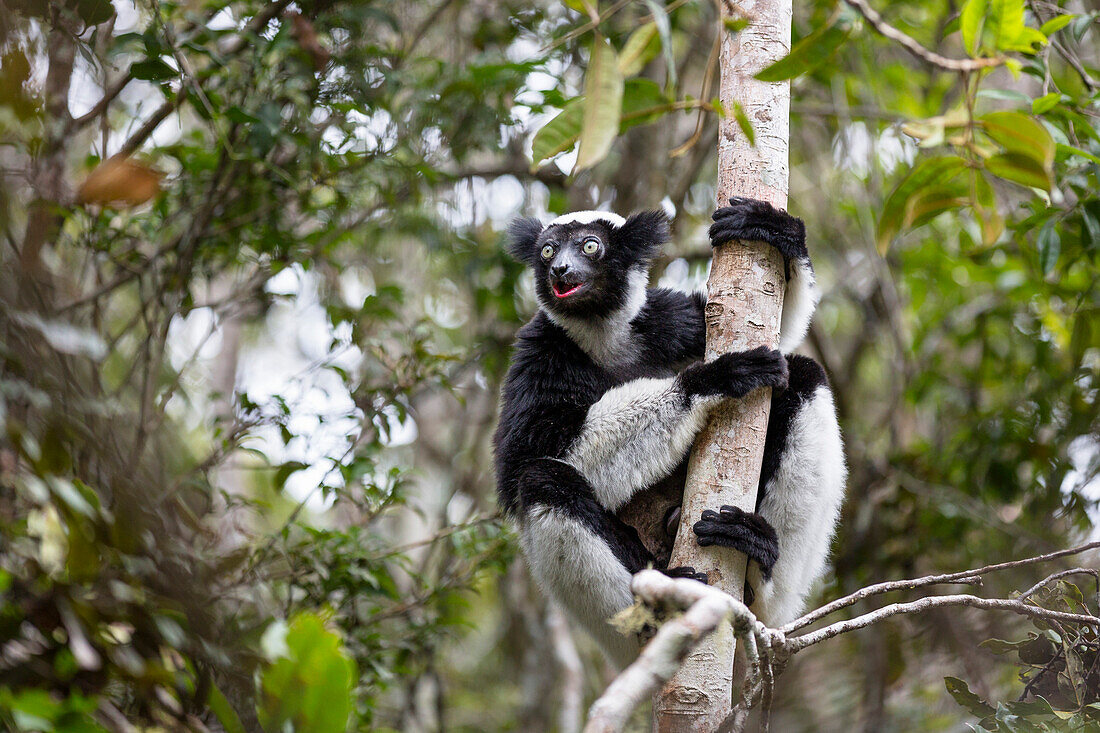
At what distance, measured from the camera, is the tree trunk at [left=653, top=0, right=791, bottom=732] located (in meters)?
2.72

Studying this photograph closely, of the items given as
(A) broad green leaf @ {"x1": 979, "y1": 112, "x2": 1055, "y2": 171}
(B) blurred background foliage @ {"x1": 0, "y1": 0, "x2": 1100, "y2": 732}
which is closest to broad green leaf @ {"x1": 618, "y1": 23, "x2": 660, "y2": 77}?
(B) blurred background foliage @ {"x1": 0, "y1": 0, "x2": 1100, "y2": 732}

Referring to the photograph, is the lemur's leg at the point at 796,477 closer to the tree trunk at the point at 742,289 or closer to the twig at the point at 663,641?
the tree trunk at the point at 742,289

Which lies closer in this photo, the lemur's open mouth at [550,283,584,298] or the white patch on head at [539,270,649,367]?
the lemur's open mouth at [550,283,584,298]

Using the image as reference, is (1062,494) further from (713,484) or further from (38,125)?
(38,125)

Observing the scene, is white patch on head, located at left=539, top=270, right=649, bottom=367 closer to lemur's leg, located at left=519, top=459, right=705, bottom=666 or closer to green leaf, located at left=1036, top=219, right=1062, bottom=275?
lemur's leg, located at left=519, top=459, right=705, bottom=666

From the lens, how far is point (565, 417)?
362 cm

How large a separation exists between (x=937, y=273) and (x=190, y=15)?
5.66m

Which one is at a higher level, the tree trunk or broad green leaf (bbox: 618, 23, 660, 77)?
broad green leaf (bbox: 618, 23, 660, 77)

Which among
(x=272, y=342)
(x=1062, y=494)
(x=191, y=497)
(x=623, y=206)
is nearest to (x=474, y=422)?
(x=623, y=206)

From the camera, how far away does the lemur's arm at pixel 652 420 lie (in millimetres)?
2867

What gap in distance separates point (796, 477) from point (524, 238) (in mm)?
2040

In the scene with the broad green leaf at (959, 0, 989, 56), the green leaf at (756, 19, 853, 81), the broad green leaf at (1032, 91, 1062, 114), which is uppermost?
the green leaf at (756, 19, 853, 81)

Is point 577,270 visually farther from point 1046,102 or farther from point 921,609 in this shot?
point 921,609

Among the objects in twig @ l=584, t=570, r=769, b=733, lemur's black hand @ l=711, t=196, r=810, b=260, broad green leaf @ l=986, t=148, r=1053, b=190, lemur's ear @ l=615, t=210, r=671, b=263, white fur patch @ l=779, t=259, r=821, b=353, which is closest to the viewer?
twig @ l=584, t=570, r=769, b=733
